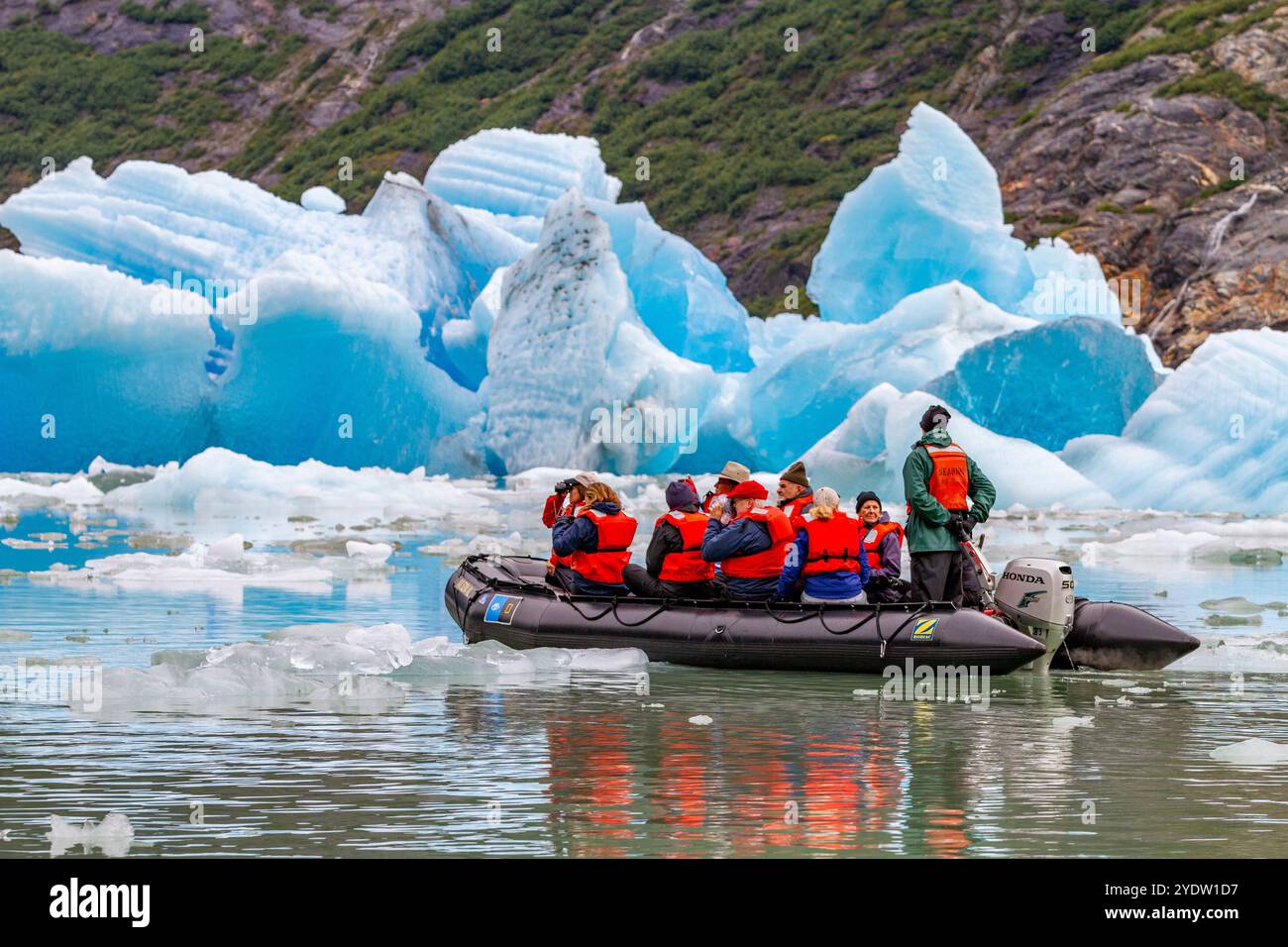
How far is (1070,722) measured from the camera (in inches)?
321

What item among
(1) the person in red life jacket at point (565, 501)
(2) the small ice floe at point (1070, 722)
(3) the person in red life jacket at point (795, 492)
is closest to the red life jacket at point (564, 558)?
(1) the person in red life jacket at point (565, 501)

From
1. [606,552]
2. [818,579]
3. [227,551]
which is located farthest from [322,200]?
[818,579]

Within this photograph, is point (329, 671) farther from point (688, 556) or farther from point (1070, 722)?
point (1070, 722)

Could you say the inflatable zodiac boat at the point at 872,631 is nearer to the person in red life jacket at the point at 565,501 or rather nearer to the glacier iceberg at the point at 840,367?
the person in red life jacket at the point at 565,501

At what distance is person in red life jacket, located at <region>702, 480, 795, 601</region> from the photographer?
984 cm

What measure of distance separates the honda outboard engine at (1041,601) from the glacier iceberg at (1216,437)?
11.5 m

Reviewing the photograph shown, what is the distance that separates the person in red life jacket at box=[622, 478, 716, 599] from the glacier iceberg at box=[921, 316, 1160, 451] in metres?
12.1

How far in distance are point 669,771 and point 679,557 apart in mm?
3406

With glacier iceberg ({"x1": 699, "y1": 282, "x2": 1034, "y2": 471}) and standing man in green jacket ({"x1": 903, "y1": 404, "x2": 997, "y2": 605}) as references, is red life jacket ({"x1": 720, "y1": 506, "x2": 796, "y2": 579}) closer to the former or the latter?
standing man in green jacket ({"x1": 903, "y1": 404, "x2": 997, "y2": 605})

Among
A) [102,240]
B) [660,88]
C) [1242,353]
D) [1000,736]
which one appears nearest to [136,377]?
[102,240]

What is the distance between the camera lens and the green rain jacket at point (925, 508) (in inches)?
374
